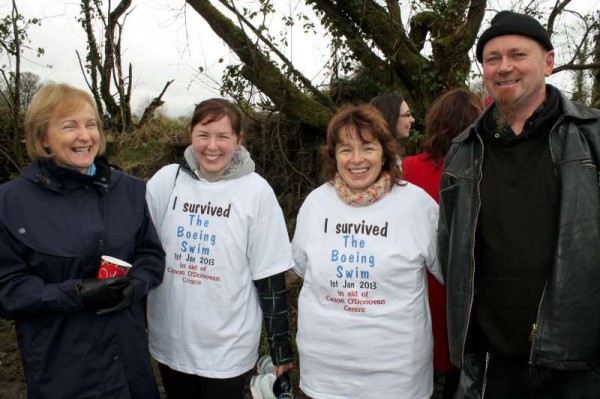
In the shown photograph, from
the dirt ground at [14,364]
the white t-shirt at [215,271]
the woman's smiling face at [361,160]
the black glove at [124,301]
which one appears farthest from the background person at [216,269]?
the dirt ground at [14,364]

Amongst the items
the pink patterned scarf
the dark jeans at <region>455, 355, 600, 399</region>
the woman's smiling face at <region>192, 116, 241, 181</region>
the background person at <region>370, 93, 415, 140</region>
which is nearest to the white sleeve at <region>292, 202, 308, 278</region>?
the pink patterned scarf

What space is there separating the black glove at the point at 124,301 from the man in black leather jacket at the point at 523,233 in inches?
57.3

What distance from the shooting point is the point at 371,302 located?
2.37 m

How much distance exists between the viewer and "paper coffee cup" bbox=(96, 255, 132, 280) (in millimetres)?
2270

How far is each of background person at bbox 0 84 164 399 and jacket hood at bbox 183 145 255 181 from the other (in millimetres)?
482

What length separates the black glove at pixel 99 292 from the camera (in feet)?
7.23

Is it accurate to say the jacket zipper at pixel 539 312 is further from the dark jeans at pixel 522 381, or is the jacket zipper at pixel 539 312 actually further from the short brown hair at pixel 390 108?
the short brown hair at pixel 390 108

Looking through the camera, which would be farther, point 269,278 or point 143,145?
point 143,145

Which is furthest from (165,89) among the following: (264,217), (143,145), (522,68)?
(522,68)

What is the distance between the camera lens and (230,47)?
6.75m

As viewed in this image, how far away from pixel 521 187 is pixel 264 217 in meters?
1.28

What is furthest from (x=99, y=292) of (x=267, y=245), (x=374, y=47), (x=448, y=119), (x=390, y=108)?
(x=374, y=47)

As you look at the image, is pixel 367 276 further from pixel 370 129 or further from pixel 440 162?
pixel 440 162

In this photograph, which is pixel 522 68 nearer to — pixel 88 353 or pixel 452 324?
pixel 452 324
